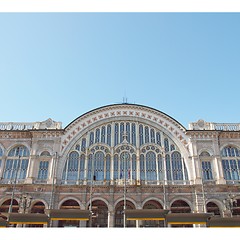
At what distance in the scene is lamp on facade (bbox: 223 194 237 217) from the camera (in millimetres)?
30209

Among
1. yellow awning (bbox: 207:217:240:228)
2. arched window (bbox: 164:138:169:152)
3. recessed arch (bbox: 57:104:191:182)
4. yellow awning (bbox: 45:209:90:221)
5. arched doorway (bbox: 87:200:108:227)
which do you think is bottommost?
yellow awning (bbox: 207:217:240:228)

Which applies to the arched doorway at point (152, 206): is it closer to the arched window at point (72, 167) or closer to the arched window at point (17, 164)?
the arched window at point (72, 167)

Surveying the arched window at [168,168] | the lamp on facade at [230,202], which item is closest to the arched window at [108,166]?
the arched window at [168,168]

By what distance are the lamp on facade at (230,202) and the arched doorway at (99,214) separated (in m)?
15.0

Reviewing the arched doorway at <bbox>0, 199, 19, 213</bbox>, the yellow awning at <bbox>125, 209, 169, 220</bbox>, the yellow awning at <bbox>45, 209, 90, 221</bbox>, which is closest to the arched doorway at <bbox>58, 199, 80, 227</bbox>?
the arched doorway at <bbox>0, 199, 19, 213</bbox>

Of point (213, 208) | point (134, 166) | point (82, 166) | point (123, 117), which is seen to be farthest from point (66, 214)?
point (213, 208)

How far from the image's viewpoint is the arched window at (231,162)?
114 feet

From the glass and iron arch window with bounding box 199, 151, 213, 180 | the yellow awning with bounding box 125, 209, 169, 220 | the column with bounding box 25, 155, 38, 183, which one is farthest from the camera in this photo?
the glass and iron arch window with bounding box 199, 151, 213, 180

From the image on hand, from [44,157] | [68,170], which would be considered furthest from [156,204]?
[44,157]

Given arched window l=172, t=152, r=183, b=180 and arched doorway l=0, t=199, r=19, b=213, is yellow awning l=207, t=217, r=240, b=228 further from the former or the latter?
arched doorway l=0, t=199, r=19, b=213

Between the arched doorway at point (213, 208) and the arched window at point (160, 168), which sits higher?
the arched window at point (160, 168)

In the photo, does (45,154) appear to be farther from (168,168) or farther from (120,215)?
(168,168)

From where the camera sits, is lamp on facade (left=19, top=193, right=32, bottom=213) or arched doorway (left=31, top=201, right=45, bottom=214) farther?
arched doorway (left=31, top=201, right=45, bottom=214)

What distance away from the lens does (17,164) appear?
35.6 metres
